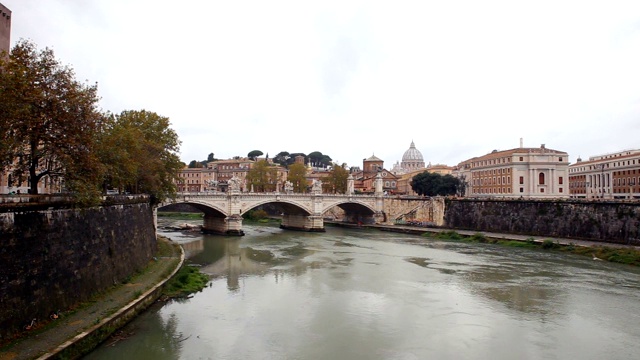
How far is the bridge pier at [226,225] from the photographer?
37.5m

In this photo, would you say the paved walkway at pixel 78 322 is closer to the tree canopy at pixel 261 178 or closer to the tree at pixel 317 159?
the tree canopy at pixel 261 178

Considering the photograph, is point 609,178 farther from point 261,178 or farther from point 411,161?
point 411,161

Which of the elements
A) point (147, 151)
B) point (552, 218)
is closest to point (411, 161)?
point (552, 218)

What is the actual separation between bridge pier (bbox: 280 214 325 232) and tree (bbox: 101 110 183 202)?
Result: 17.2 metres

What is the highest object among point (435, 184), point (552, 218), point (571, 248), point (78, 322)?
point (435, 184)

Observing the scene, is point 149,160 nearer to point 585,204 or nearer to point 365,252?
point 365,252

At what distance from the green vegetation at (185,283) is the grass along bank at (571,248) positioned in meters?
21.2

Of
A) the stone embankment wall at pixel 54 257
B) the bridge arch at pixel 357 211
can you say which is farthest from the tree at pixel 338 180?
the stone embankment wall at pixel 54 257

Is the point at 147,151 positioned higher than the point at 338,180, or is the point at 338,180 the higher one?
the point at 147,151

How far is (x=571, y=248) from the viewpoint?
2842cm

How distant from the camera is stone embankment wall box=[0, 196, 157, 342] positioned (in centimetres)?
964

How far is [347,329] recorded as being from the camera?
13.7m

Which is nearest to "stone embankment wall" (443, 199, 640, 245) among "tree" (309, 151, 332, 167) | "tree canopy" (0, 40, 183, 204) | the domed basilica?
"tree canopy" (0, 40, 183, 204)

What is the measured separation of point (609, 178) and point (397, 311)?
160 ft
